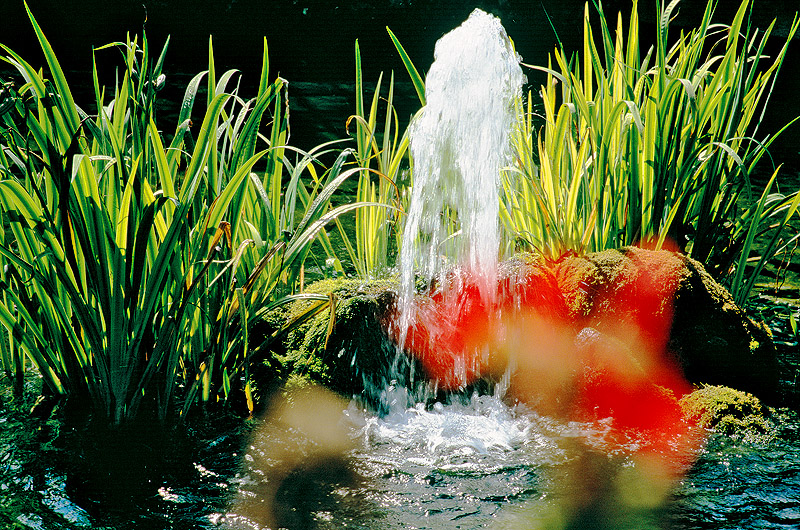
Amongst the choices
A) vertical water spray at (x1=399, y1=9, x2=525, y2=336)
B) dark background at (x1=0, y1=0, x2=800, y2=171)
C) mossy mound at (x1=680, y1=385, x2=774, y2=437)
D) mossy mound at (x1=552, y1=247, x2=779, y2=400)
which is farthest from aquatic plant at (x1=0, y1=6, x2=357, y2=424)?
dark background at (x1=0, y1=0, x2=800, y2=171)

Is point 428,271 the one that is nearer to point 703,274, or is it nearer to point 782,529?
point 703,274

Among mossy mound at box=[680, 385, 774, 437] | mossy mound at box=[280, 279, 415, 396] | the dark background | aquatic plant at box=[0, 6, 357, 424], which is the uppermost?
the dark background

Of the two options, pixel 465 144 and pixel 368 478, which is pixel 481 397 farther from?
pixel 465 144

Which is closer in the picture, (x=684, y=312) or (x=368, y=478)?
(x=368, y=478)

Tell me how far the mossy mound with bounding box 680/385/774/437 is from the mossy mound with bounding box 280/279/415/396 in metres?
0.91

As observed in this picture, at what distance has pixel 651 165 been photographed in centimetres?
226

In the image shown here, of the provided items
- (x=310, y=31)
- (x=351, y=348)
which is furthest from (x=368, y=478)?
(x=310, y=31)

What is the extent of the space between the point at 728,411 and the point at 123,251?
1822 millimetres

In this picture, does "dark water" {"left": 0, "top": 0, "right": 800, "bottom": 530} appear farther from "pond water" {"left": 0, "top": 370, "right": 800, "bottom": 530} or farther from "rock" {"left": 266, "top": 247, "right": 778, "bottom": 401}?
"rock" {"left": 266, "top": 247, "right": 778, "bottom": 401}

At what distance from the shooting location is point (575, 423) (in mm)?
2080

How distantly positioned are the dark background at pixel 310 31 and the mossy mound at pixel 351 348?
5.81 meters

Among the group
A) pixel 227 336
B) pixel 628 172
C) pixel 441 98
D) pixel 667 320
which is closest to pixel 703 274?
pixel 667 320

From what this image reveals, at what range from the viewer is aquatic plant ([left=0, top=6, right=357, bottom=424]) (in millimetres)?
1578

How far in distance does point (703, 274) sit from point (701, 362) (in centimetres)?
30
